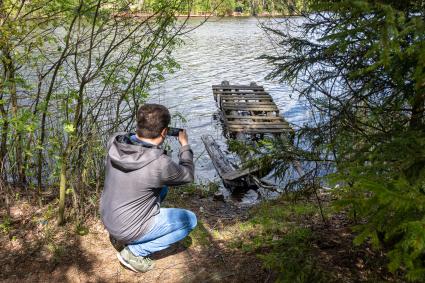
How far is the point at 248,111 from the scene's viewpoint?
13.9 meters

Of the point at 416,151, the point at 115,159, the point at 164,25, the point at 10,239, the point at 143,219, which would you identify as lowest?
the point at 10,239

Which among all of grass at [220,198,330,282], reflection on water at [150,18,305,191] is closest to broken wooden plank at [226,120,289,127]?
reflection on water at [150,18,305,191]

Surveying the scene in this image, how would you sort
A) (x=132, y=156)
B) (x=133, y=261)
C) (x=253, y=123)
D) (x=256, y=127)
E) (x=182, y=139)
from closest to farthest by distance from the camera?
(x=132, y=156) < (x=133, y=261) < (x=182, y=139) < (x=256, y=127) < (x=253, y=123)

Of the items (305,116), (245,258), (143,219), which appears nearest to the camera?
(143,219)

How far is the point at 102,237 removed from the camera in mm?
4141

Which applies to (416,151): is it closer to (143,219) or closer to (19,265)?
(143,219)

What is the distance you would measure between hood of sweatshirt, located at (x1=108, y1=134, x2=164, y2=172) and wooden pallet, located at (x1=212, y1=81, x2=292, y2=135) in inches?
292

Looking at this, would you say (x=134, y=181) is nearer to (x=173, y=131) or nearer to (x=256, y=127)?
(x=173, y=131)

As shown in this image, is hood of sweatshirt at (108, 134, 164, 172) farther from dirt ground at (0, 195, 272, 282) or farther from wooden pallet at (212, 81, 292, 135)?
wooden pallet at (212, 81, 292, 135)

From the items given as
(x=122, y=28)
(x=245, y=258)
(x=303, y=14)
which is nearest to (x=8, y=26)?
(x=122, y=28)

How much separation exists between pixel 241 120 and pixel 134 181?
31.1 feet

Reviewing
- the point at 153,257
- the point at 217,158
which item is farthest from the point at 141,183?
the point at 217,158

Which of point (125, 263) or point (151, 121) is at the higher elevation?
point (151, 121)

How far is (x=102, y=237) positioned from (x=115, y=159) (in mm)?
1329
